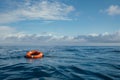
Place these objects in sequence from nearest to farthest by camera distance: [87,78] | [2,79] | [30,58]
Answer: [2,79] < [87,78] < [30,58]

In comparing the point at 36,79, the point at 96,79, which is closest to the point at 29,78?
the point at 36,79

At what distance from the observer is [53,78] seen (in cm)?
1895

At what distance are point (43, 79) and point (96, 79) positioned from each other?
661 cm

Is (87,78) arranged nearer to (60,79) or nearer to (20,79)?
(60,79)

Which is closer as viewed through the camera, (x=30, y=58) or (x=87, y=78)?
(x=87, y=78)

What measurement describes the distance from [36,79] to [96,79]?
24.5ft

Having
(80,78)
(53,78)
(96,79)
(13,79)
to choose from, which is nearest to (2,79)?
(13,79)

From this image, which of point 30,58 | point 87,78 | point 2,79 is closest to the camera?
point 2,79

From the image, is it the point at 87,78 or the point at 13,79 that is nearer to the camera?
the point at 13,79

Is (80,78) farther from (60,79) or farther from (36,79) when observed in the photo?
(36,79)

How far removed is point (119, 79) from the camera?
1844 cm

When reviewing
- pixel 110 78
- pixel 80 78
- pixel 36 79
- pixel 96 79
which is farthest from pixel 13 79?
pixel 110 78

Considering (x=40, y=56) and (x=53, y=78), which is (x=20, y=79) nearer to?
(x=53, y=78)

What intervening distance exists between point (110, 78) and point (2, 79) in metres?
13.4
